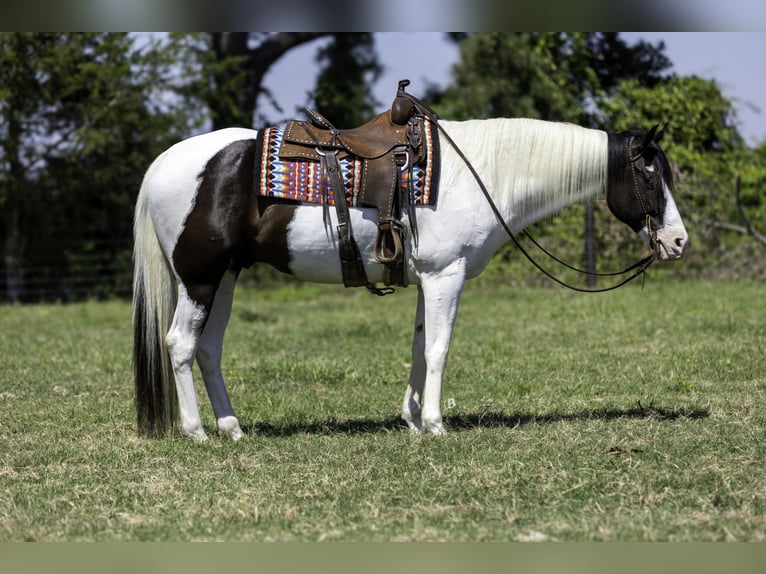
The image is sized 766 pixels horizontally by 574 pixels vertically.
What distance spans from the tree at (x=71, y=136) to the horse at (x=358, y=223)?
38.2 ft

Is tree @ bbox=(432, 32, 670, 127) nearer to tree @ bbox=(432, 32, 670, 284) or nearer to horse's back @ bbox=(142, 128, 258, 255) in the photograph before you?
tree @ bbox=(432, 32, 670, 284)

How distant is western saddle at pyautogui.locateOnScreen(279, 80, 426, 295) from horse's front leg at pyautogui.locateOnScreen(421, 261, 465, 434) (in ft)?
0.80

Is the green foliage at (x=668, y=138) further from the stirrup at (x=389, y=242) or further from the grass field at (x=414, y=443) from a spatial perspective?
the stirrup at (x=389, y=242)

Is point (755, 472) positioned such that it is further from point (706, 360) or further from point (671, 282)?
point (671, 282)

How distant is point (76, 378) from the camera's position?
8273 mm

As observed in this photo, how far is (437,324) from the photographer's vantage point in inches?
226

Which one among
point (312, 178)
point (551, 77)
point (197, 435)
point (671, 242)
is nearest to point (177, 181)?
point (312, 178)

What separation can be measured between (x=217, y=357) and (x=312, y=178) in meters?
1.27

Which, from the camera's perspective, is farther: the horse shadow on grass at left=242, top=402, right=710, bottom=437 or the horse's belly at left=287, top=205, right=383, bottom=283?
the horse shadow on grass at left=242, top=402, right=710, bottom=437

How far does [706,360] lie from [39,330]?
25.7ft

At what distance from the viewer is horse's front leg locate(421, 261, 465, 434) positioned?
5.70 meters

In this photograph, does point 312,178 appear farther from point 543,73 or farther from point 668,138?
point 543,73

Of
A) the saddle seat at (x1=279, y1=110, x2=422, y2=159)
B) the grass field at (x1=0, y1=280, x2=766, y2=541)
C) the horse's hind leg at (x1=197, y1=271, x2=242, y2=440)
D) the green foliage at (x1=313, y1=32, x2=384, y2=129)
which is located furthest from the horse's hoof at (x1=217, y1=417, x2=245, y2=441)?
the green foliage at (x1=313, y1=32, x2=384, y2=129)

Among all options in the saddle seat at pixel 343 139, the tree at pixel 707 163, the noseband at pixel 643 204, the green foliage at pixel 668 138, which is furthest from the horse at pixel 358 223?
the tree at pixel 707 163
